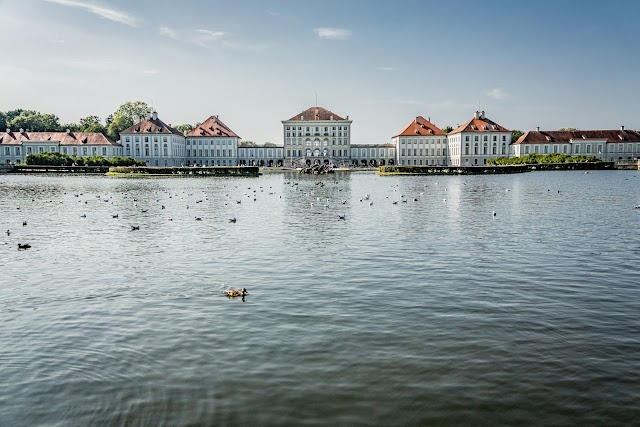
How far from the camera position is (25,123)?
155 m

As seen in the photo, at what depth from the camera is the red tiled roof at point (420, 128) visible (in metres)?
153

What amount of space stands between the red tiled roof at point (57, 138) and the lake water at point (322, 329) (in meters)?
126

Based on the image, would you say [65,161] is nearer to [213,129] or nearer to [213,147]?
[213,147]

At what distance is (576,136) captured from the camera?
14475 cm

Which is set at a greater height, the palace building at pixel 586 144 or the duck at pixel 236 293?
the palace building at pixel 586 144

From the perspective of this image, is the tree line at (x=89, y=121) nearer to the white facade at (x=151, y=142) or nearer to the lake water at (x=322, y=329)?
the white facade at (x=151, y=142)

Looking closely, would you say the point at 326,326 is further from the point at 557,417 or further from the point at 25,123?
the point at 25,123

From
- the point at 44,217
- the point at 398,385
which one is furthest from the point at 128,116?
the point at 398,385

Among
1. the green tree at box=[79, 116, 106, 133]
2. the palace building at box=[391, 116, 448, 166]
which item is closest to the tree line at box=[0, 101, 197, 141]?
the green tree at box=[79, 116, 106, 133]

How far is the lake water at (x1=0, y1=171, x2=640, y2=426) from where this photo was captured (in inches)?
319

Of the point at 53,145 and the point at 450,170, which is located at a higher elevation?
the point at 53,145

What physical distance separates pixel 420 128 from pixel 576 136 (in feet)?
132

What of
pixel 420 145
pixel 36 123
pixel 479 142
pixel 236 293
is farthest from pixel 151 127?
pixel 236 293

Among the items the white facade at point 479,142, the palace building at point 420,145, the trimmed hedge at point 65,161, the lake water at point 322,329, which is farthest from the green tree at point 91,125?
the lake water at point 322,329
